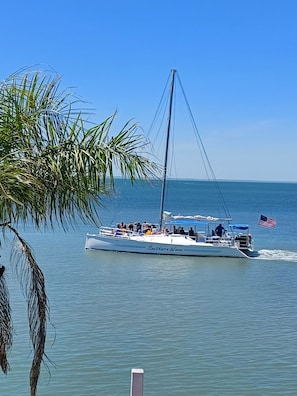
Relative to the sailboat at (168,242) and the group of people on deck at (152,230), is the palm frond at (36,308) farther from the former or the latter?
the group of people on deck at (152,230)

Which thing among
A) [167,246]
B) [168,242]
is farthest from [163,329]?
[168,242]

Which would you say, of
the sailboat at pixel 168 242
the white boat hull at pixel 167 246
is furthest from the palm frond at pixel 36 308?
the white boat hull at pixel 167 246

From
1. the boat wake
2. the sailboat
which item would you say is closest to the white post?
the sailboat

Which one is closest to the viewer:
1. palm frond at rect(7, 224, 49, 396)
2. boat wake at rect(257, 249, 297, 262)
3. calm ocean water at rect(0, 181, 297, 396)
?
palm frond at rect(7, 224, 49, 396)

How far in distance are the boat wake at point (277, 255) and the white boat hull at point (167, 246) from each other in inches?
51.7

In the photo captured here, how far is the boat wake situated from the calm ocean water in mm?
3212

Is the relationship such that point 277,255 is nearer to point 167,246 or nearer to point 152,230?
point 167,246

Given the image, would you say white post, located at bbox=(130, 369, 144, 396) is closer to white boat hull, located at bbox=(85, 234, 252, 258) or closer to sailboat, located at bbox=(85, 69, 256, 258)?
sailboat, located at bbox=(85, 69, 256, 258)

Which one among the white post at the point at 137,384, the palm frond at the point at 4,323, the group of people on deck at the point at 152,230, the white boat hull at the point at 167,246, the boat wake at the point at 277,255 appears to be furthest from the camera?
the group of people on deck at the point at 152,230

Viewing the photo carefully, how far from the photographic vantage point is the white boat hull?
34.5 metres

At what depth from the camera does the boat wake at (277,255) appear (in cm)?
3472

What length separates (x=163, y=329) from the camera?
17312 millimetres

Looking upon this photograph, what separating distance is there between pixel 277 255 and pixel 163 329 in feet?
66.8

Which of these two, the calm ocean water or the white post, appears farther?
the calm ocean water
